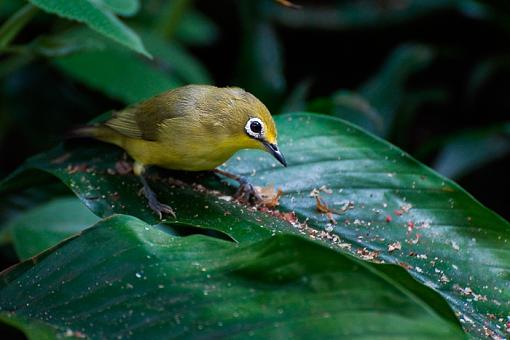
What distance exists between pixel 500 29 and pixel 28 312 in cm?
362

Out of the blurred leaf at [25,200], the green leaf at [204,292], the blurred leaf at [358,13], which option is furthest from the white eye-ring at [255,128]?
the blurred leaf at [358,13]

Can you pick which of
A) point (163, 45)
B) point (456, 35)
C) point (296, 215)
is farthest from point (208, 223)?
point (456, 35)

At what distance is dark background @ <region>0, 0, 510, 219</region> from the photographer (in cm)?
359

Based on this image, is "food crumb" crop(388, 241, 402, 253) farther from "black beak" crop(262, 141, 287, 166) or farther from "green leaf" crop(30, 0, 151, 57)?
"green leaf" crop(30, 0, 151, 57)

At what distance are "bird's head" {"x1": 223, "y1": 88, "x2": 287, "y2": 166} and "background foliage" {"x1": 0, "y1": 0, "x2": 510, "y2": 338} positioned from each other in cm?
13

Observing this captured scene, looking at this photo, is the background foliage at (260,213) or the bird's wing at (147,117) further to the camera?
the bird's wing at (147,117)

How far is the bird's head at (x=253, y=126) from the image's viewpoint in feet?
6.75

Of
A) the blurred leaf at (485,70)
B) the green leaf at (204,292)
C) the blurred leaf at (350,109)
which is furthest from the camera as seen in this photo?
the blurred leaf at (485,70)

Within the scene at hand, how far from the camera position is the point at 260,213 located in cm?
199

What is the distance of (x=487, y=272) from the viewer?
5.92ft

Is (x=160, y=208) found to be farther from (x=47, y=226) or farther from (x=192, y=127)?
(x=47, y=226)

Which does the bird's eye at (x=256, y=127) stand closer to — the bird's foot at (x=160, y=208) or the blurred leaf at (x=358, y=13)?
the bird's foot at (x=160, y=208)

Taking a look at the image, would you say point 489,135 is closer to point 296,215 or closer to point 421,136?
point 421,136

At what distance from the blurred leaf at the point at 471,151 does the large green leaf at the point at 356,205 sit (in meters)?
1.74
